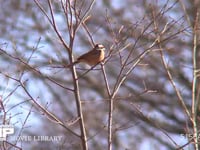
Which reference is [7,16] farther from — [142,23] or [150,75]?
[142,23]

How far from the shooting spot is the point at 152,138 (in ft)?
32.0

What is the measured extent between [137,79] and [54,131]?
2245mm

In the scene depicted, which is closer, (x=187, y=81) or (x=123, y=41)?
(x=123, y=41)

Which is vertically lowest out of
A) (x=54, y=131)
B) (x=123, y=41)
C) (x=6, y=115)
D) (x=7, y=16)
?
(x=6, y=115)

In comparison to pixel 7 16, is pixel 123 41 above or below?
below

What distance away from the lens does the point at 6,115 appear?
12.3ft

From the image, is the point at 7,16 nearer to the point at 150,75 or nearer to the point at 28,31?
the point at 28,31

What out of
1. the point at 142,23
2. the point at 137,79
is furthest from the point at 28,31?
the point at 142,23

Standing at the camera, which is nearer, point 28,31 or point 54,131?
point 54,131

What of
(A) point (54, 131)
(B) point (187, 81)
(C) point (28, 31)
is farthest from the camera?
(C) point (28, 31)

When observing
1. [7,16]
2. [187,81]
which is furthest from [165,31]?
[7,16]

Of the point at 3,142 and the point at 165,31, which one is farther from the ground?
the point at 165,31

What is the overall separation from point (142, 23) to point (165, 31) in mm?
260

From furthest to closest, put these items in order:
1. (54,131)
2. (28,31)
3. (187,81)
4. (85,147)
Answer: (28,31), (187,81), (54,131), (85,147)
